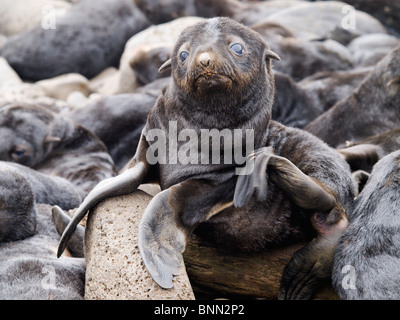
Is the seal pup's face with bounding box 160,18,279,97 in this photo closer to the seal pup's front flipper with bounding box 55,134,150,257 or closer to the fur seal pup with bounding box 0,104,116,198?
the seal pup's front flipper with bounding box 55,134,150,257

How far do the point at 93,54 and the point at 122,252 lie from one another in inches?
300

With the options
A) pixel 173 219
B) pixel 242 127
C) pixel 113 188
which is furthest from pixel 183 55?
pixel 173 219

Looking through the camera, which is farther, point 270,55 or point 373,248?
point 270,55

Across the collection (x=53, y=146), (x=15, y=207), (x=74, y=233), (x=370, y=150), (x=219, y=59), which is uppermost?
(x=219, y=59)

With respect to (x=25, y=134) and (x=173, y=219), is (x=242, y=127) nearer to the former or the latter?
(x=173, y=219)

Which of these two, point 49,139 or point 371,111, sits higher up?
point 371,111

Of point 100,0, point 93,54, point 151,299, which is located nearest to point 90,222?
point 151,299

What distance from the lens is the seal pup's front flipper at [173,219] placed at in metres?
4.28

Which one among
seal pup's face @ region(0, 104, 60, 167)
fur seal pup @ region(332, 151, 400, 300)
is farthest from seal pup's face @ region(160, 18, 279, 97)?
seal pup's face @ region(0, 104, 60, 167)

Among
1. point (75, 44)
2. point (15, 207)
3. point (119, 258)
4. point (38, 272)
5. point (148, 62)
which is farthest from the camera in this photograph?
point (75, 44)

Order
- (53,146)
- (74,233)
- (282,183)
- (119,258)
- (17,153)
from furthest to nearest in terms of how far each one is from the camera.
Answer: (53,146), (17,153), (74,233), (282,183), (119,258)

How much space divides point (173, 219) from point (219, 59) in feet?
3.42

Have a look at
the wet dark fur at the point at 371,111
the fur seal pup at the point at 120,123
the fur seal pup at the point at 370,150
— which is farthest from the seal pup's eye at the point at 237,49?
the fur seal pup at the point at 120,123

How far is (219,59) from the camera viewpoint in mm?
4500
